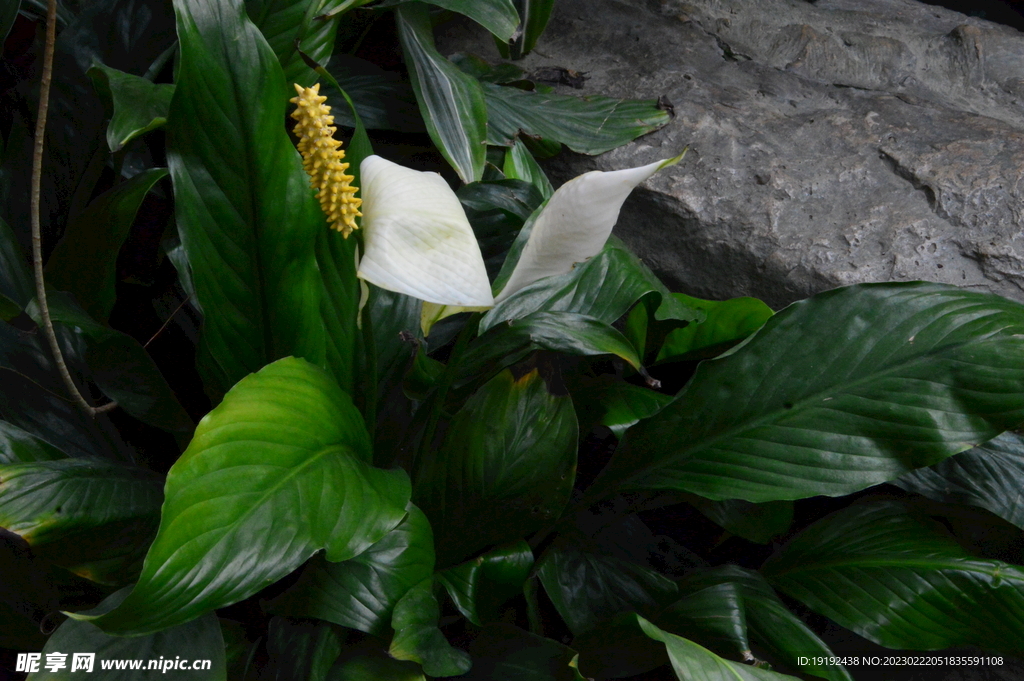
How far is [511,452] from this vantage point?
84 cm

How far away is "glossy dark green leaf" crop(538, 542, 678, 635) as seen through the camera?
2.90 feet

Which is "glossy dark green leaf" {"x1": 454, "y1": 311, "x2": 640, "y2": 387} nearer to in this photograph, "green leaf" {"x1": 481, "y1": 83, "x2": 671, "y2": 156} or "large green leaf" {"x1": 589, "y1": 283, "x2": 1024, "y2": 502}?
"large green leaf" {"x1": 589, "y1": 283, "x2": 1024, "y2": 502}

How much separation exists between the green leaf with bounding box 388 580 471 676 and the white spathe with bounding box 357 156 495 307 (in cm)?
39

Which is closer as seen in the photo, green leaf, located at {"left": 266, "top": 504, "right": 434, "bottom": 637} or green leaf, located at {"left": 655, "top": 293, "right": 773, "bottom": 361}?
green leaf, located at {"left": 266, "top": 504, "right": 434, "bottom": 637}

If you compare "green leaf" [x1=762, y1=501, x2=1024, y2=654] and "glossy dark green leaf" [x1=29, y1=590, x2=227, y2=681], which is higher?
"green leaf" [x1=762, y1=501, x2=1024, y2=654]

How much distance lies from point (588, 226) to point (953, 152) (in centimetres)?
90

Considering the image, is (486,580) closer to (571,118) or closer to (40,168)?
(40,168)

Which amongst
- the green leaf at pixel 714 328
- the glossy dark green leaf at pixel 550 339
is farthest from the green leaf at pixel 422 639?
the green leaf at pixel 714 328

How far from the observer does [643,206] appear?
3.85 ft

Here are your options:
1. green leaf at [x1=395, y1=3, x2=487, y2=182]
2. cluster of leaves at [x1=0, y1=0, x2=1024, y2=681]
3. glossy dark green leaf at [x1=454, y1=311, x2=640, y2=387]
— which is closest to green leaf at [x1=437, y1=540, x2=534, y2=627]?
cluster of leaves at [x1=0, y1=0, x2=1024, y2=681]

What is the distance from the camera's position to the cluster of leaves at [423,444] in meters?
0.68

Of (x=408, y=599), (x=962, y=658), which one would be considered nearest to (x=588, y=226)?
(x=408, y=599)

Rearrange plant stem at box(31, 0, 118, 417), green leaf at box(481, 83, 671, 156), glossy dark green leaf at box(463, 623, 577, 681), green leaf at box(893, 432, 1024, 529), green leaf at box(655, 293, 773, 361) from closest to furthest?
plant stem at box(31, 0, 118, 417) < glossy dark green leaf at box(463, 623, 577, 681) < green leaf at box(893, 432, 1024, 529) < green leaf at box(655, 293, 773, 361) < green leaf at box(481, 83, 671, 156)

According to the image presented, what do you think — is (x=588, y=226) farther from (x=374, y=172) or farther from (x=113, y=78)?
(x=113, y=78)
